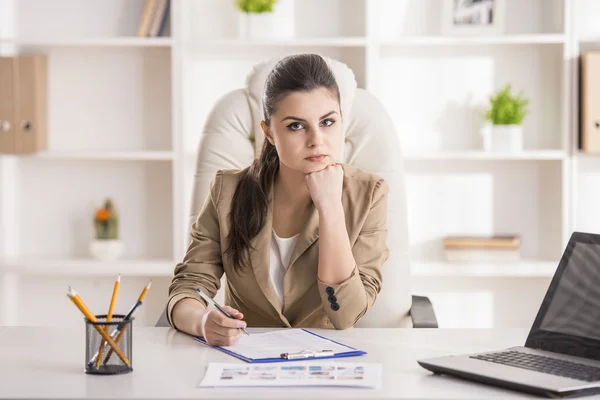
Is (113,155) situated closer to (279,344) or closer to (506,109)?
(506,109)

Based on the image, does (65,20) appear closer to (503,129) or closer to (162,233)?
(162,233)

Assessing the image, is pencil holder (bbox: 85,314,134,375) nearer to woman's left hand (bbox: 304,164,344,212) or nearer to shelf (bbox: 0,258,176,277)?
woman's left hand (bbox: 304,164,344,212)

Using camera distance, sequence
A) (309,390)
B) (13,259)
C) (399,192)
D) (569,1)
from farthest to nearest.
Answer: (13,259), (569,1), (399,192), (309,390)

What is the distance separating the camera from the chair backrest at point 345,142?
85.3 inches

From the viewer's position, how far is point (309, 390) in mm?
1119

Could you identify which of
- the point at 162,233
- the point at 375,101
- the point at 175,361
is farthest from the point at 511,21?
the point at 175,361

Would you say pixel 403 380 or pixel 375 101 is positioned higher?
pixel 375 101

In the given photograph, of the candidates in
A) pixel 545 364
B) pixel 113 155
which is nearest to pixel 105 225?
pixel 113 155

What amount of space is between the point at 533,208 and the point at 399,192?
4.57 feet

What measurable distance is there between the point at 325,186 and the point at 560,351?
66 centimetres

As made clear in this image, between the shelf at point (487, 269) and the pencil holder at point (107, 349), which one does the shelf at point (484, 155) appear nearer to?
the shelf at point (487, 269)

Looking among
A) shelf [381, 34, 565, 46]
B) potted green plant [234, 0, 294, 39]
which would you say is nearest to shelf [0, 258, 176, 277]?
potted green plant [234, 0, 294, 39]

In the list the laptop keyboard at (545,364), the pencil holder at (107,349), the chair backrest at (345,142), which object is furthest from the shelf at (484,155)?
the pencil holder at (107,349)

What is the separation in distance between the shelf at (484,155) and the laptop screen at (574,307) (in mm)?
1808
